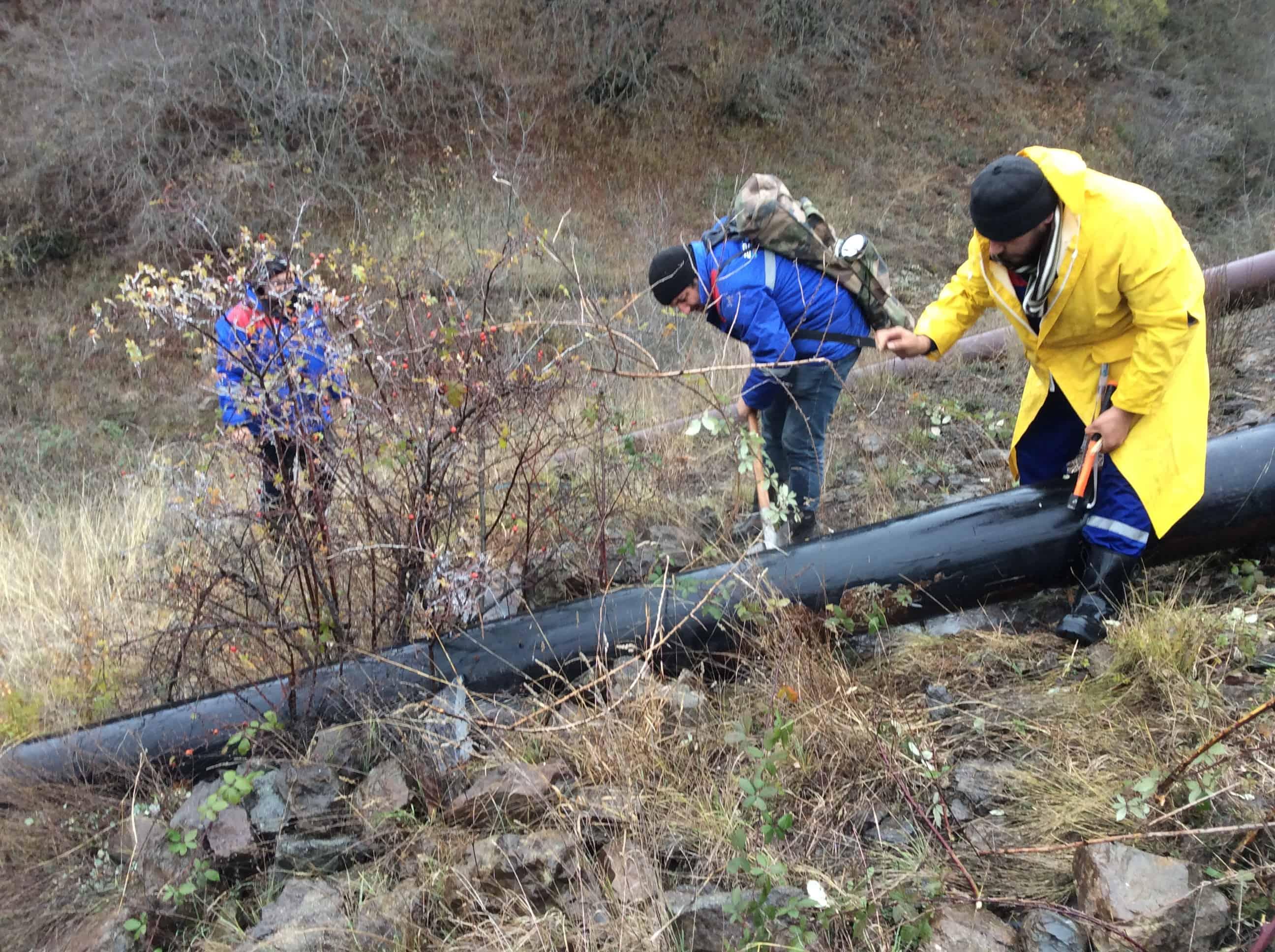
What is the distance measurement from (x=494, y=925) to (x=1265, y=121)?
60.7 feet

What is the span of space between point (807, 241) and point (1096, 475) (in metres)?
1.36

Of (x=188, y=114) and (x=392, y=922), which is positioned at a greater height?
(x=188, y=114)

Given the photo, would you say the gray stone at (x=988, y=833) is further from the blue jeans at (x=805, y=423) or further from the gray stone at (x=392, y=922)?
the blue jeans at (x=805, y=423)

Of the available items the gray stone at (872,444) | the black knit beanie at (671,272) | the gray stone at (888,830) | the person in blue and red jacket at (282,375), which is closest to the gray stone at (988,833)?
the gray stone at (888,830)

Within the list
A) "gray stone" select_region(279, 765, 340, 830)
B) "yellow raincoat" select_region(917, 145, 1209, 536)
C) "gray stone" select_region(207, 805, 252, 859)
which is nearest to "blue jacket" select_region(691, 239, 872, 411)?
"yellow raincoat" select_region(917, 145, 1209, 536)

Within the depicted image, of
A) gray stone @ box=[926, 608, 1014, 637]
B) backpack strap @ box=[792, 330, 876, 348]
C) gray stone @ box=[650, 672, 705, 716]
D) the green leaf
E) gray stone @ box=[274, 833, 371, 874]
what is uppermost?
backpack strap @ box=[792, 330, 876, 348]

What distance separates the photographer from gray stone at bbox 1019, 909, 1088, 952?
1.82m

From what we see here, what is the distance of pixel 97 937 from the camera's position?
95.6 inches

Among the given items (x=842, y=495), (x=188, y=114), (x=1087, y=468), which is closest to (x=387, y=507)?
(x=1087, y=468)

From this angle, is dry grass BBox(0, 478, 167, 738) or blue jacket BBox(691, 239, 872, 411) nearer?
blue jacket BBox(691, 239, 872, 411)

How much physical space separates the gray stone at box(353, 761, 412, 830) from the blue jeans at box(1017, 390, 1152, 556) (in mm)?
2330

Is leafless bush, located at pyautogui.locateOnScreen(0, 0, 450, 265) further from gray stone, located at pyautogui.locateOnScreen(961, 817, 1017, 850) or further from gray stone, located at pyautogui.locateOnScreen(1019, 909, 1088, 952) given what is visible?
gray stone, located at pyautogui.locateOnScreen(1019, 909, 1088, 952)

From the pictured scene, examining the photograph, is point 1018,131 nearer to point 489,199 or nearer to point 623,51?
point 623,51

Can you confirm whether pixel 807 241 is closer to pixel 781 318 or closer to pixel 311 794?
pixel 781 318
